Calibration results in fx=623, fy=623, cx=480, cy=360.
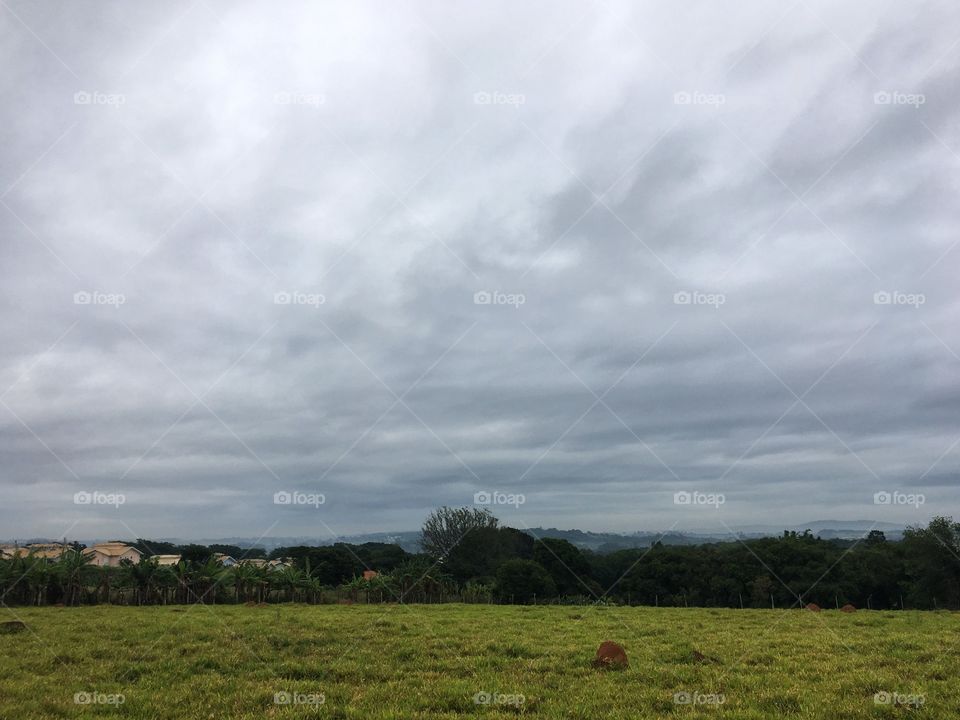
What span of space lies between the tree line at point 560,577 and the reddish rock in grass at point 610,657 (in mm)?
40737

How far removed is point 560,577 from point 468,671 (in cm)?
6586

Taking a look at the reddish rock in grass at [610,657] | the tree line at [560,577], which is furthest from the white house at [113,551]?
the reddish rock in grass at [610,657]

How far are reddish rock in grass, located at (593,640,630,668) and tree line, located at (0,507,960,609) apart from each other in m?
40.7

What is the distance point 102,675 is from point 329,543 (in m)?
70.3

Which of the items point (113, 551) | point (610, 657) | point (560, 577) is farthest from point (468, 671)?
point (113, 551)

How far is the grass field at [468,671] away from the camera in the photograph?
12391 mm

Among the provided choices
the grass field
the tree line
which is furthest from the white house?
the grass field

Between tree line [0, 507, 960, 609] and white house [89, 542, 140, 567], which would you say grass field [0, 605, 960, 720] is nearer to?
tree line [0, 507, 960, 609]

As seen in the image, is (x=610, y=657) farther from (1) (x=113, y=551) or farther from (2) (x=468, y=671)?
(1) (x=113, y=551)

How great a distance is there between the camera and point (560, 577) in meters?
77.9

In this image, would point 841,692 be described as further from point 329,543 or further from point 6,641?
point 329,543

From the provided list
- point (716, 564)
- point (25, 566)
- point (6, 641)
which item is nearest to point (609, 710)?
point (6, 641)

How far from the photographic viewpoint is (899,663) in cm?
1609

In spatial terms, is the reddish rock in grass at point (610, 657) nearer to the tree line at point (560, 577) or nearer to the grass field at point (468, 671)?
the grass field at point (468, 671)
